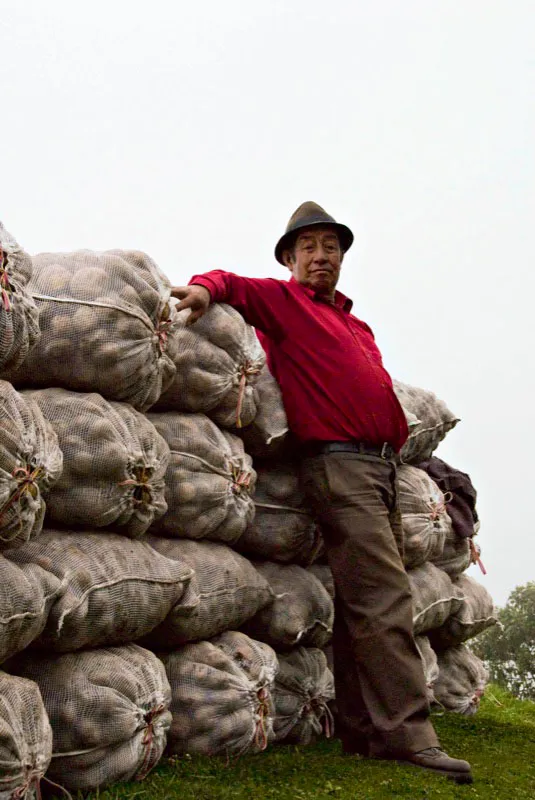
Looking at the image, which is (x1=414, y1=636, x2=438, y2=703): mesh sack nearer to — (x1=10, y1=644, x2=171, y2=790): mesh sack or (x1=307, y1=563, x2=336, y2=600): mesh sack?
(x1=307, y1=563, x2=336, y2=600): mesh sack

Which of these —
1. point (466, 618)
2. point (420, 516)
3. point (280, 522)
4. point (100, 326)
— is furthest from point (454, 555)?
point (100, 326)

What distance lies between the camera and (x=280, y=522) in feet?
13.6

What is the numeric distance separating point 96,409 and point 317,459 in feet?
4.29

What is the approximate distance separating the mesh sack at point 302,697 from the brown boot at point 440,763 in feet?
1.56

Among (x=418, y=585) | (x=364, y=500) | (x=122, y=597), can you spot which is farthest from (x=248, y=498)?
(x=418, y=585)

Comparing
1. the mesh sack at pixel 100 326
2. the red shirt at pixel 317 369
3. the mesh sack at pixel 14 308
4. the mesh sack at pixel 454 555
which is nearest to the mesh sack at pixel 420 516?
the mesh sack at pixel 454 555

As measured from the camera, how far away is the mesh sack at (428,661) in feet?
17.7

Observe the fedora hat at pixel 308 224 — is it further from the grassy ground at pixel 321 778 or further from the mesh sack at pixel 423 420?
the grassy ground at pixel 321 778

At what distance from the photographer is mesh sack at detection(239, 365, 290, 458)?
4.11 metres

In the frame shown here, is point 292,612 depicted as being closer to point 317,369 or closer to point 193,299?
point 317,369

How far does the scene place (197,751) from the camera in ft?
11.4

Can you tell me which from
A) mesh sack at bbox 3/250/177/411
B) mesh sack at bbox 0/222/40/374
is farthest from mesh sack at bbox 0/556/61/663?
mesh sack at bbox 3/250/177/411

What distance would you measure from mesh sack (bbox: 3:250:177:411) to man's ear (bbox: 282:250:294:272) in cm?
150

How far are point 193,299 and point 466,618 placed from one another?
313 centimetres
